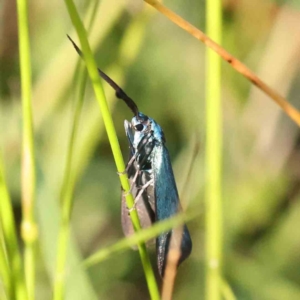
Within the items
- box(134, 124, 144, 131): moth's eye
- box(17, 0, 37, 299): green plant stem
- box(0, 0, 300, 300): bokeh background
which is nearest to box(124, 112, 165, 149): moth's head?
box(134, 124, 144, 131): moth's eye

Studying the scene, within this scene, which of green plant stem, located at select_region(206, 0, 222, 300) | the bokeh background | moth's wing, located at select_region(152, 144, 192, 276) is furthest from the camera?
the bokeh background

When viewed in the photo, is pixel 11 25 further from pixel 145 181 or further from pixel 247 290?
pixel 247 290

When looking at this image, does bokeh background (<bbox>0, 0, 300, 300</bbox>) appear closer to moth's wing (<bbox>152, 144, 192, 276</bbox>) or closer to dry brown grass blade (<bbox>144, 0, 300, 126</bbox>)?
moth's wing (<bbox>152, 144, 192, 276</bbox>)

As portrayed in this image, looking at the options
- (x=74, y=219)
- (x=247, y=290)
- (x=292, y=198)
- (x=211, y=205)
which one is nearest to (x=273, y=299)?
(x=247, y=290)

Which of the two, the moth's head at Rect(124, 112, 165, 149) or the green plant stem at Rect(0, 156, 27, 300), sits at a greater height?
the moth's head at Rect(124, 112, 165, 149)

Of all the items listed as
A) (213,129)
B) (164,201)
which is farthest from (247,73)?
(164,201)

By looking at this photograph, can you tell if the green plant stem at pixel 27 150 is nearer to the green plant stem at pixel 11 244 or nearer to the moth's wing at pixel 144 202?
the green plant stem at pixel 11 244
